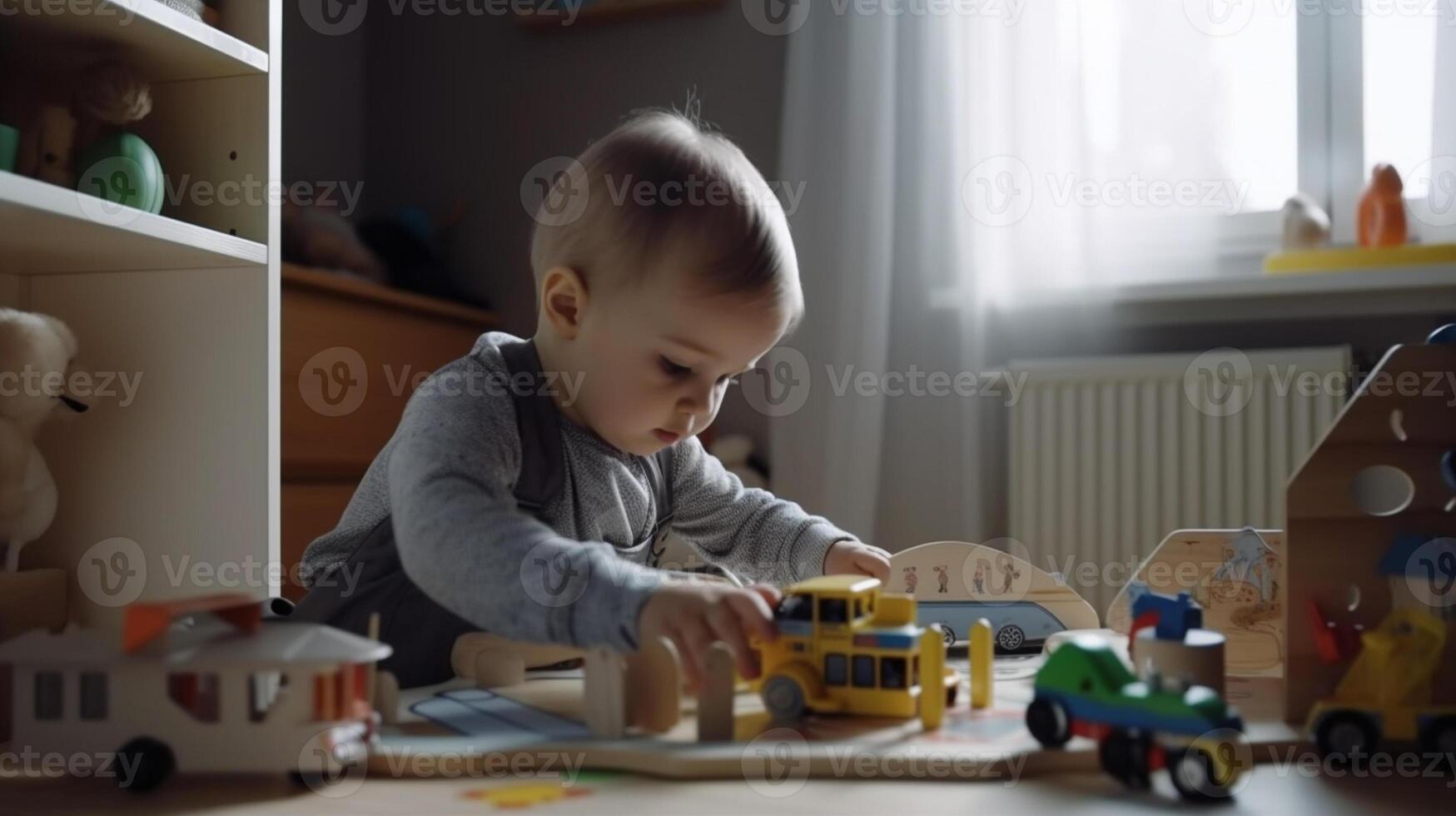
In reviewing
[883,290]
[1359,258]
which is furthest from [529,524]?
[1359,258]

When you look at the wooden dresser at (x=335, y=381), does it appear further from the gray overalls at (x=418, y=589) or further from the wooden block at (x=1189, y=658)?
the wooden block at (x=1189, y=658)

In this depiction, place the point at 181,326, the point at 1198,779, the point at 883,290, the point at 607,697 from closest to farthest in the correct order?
the point at 1198,779 → the point at 607,697 → the point at 181,326 → the point at 883,290

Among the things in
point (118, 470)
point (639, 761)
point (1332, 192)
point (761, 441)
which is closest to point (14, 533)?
point (118, 470)

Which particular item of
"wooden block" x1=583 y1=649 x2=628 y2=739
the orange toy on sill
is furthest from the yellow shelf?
"wooden block" x1=583 y1=649 x2=628 y2=739

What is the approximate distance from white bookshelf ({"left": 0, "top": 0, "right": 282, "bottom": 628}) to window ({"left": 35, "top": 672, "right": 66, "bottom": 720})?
56cm

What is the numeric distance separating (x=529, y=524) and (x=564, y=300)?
253 mm

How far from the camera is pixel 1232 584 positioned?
0.85 m

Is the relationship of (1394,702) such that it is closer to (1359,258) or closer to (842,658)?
(842,658)

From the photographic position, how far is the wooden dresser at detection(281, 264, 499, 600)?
1.89 m

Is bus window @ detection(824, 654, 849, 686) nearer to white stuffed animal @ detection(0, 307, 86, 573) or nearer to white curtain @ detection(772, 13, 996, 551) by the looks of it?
white stuffed animal @ detection(0, 307, 86, 573)

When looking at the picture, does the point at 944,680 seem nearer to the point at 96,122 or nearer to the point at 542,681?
the point at 542,681

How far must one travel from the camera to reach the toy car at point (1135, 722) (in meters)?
0.51

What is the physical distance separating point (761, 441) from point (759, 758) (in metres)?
1.74

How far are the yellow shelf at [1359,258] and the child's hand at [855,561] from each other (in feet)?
4.16
